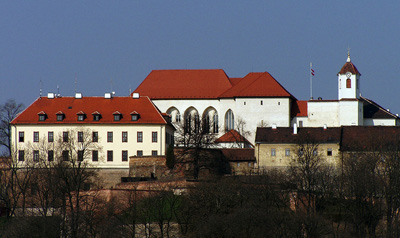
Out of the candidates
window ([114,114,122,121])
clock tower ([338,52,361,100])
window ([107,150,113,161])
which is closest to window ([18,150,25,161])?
window ([107,150,113,161])

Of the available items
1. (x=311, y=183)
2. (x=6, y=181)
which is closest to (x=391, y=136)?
(x=311, y=183)

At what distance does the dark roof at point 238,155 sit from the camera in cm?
9194

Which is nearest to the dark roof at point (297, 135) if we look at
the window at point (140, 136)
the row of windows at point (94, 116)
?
the window at point (140, 136)

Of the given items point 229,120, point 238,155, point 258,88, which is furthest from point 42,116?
point 258,88

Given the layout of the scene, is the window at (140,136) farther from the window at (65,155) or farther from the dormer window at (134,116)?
the window at (65,155)

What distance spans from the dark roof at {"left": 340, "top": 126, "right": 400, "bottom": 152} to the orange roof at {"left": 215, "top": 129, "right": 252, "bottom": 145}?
12864mm

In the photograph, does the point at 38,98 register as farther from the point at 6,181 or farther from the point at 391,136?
the point at 391,136

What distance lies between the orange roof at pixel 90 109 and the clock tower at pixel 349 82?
70.3 feet

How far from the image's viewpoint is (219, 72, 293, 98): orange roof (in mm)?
107562

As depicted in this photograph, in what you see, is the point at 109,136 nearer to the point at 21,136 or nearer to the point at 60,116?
the point at 60,116

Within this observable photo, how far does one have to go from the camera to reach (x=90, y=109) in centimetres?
9388

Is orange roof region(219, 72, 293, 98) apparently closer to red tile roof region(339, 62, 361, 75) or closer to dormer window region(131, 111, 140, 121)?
red tile roof region(339, 62, 361, 75)

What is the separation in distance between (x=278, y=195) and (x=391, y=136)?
20604 mm

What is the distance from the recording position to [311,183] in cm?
7769
